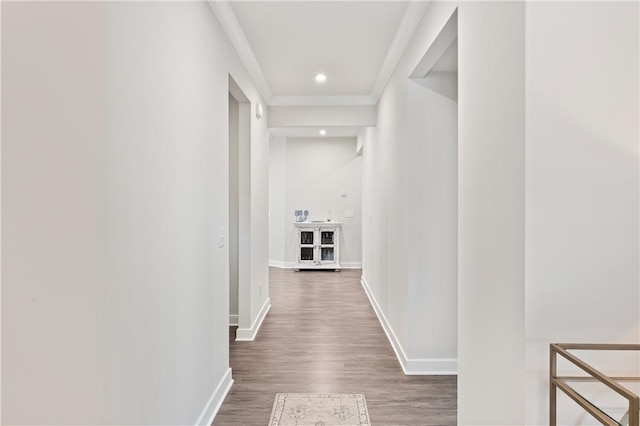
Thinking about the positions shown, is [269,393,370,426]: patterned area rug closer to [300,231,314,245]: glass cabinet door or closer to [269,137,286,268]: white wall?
[300,231,314,245]: glass cabinet door

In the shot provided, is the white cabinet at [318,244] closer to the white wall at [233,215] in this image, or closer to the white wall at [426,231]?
the white wall at [233,215]

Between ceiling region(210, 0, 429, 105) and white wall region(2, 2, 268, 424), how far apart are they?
24.8 inches

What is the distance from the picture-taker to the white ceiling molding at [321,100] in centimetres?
479

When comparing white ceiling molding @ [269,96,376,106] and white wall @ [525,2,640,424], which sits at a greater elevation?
white ceiling molding @ [269,96,376,106]

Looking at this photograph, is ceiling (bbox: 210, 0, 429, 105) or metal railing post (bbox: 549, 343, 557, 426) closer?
metal railing post (bbox: 549, 343, 557, 426)

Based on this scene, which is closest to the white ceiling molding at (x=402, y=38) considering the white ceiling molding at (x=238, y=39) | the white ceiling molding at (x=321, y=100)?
the white ceiling molding at (x=321, y=100)

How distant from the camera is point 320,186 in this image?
327 inches

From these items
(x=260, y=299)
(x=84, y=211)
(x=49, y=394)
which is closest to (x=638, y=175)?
(x=84, y=211)

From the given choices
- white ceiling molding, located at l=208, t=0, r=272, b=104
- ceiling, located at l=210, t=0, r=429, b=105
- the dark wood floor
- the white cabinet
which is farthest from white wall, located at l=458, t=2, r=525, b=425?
the white cabinet

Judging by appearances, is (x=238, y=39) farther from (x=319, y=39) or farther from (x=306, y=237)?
(x=306, y=237)

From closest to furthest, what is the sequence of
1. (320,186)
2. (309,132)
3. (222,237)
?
1. (222,237)
2. (309,132)
3. (320,186)

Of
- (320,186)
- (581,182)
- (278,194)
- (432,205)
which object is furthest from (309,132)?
(581,182)

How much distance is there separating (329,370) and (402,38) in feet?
8.63

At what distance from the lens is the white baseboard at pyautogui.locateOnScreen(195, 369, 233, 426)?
2255 mm
